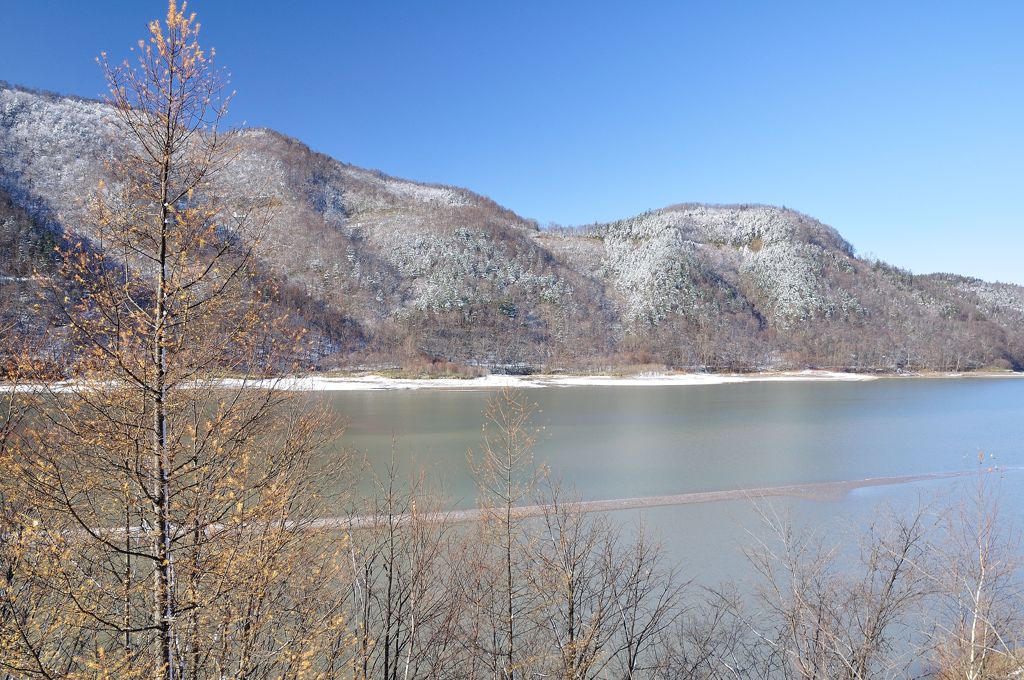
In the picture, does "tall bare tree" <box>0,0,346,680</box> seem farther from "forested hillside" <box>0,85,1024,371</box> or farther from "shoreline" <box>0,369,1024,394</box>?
"forested hillside" <box>0,85,1024,371</box>

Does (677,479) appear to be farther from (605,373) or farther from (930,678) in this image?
(605,373)

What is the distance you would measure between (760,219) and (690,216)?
1507 centimetres

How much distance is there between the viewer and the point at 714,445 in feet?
74.3

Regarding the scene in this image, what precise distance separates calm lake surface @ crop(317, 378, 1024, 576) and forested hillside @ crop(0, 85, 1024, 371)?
94.8 feet

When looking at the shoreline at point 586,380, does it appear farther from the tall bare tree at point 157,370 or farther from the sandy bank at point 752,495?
the tall bare tree at point 157,370

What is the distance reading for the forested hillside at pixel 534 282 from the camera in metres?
68.9

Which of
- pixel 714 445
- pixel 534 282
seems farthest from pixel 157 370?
pixel 534 282

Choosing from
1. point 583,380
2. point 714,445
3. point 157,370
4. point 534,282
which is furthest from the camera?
point 534,282

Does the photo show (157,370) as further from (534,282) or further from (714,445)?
(534,282)

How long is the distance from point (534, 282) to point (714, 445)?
219ft

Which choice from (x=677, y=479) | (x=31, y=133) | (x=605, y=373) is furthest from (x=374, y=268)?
(x=677, y=479)

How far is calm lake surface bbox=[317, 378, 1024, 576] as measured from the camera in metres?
14.3

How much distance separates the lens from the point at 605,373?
61.5m

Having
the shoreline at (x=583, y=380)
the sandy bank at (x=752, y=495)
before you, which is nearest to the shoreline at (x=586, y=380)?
the shoreline at (x=583, y=380)
